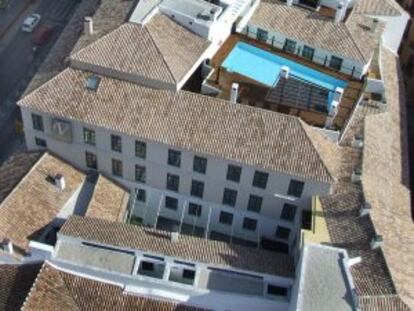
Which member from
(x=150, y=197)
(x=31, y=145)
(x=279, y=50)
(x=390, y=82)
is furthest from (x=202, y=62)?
(x=390, y=82)

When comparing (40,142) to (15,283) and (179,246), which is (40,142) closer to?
(15,283)

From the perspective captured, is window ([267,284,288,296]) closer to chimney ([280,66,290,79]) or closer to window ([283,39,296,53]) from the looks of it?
chimney ([280,66,290,79])

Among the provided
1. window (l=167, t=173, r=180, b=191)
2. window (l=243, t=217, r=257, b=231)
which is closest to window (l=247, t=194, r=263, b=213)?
window (l=243, t=217, r=257, b=231)

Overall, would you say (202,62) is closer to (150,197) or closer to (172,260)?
(150,197)

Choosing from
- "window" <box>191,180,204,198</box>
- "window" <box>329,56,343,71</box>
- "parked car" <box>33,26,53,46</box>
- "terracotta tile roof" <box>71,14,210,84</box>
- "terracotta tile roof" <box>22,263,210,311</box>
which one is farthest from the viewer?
"parked car" <box>33,26,53,46</box>

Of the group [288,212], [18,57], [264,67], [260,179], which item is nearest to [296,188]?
[260,179]
